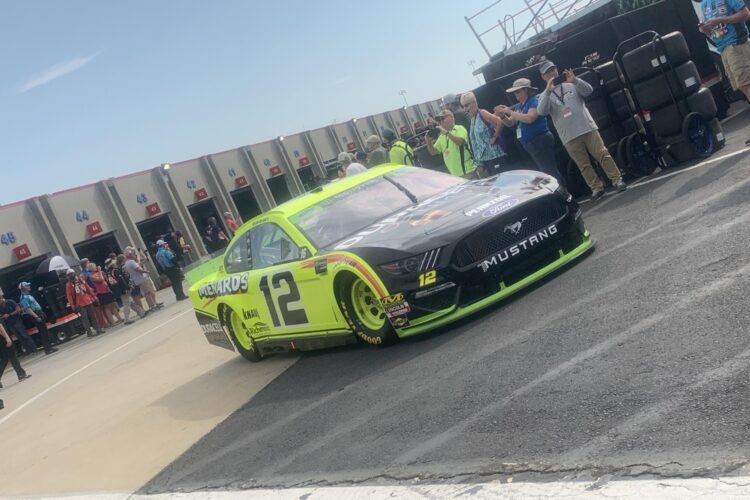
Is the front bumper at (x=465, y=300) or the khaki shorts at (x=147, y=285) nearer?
the front bumper at (x=465, y=300)

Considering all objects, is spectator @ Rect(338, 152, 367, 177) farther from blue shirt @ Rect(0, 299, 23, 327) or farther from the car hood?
blue shirt @ Rect(0, 299, 23, 327)

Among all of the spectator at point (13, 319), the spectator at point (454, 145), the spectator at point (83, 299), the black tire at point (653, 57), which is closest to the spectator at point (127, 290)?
the spectator at point (83, 299)

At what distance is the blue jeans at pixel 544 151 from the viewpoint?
976cm

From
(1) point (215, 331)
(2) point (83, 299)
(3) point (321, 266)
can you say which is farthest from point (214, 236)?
(3) point (321, 266)

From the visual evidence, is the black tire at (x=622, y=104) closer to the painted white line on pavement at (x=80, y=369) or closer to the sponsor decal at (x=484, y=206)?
the sponsor decal at (x=484, y=206)

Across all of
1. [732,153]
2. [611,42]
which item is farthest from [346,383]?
→ [611,42]

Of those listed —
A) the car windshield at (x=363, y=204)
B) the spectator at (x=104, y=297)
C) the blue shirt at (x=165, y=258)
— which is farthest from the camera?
the blue shirt at (x=165, y=258)

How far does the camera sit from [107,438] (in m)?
7.78

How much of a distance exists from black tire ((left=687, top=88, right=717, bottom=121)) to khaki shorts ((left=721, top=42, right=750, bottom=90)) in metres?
0.34

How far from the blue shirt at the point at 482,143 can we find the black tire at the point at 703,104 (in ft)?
8.02

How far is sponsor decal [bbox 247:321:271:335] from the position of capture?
323 inches

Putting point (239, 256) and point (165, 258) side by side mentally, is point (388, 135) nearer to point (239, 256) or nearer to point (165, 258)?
point (239, 256)

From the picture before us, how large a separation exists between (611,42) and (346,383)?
876 cm

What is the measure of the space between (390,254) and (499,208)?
1055 millimetres
